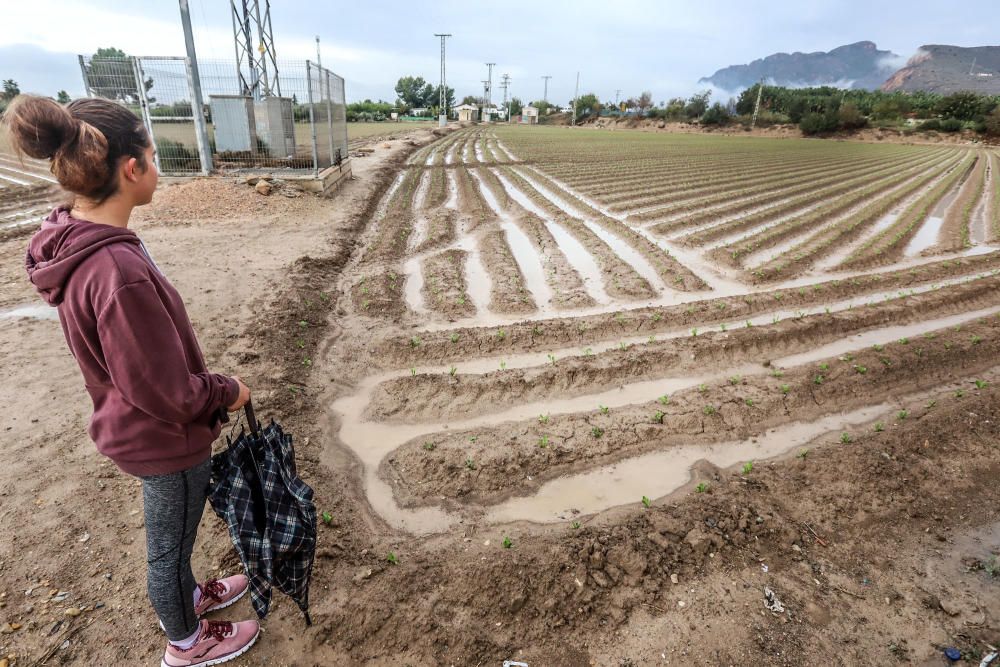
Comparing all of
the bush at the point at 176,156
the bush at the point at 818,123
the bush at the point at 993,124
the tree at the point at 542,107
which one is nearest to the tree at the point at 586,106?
the tree at the point at 542,107

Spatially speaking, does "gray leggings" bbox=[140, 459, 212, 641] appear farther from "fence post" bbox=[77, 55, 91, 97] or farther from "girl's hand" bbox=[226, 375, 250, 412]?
"fence post" bbox=[77, 55, 91, 97]

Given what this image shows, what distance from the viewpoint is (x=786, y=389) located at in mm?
5285

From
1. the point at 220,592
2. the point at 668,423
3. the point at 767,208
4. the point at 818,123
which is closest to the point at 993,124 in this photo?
the point at 818,123

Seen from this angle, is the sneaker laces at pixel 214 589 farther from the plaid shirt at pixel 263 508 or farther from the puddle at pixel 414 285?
the puddle at pixel 414 285

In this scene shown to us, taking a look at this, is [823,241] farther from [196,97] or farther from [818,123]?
[818,123]

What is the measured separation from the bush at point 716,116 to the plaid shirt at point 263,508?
2775 inches

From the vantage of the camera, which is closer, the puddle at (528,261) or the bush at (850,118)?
the puddle at (528,261)

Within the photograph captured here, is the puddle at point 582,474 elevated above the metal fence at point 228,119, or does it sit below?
below

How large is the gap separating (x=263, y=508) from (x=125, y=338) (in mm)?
943

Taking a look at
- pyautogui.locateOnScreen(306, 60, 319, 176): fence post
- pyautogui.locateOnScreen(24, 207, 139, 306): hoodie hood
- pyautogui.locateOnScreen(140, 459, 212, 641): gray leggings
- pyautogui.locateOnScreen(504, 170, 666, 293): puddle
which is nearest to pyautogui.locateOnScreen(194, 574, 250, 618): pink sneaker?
pyautogui.locateOnScreen(140, 459, 212, 641): gray leggings

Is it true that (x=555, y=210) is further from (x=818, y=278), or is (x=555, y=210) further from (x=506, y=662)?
(x=506, y=662)

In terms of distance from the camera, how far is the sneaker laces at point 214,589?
263 cm

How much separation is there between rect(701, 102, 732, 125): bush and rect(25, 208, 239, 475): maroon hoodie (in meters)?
70.7

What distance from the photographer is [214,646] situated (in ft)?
7.67
